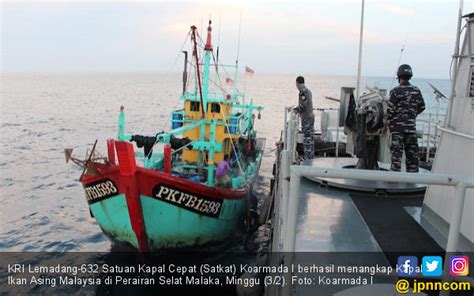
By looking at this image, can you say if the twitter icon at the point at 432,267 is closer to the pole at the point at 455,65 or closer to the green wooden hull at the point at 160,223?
the pole at the point at 455,65

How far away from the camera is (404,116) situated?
6504mm

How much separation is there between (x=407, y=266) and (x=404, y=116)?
3.90m

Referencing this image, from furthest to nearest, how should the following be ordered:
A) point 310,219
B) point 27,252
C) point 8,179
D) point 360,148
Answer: point 8,179 → point 27,252 → point 360,148 → point 310,219

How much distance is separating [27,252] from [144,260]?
4694 mm

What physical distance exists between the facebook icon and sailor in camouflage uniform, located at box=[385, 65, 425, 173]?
12.5ft

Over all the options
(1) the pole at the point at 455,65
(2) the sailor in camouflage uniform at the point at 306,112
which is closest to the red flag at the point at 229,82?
(2) the sailor in camouflage uniform at the point at 306,112

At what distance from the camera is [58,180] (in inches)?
832

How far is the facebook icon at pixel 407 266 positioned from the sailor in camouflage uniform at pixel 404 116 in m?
3.81

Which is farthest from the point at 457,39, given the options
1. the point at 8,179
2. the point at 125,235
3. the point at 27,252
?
the point at 8,179

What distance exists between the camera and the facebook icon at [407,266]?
3.10 m

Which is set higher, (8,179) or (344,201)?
(344,201)

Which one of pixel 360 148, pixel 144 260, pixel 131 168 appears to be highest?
pixel 360 148

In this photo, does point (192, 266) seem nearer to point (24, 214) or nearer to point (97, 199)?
point (97, 199)

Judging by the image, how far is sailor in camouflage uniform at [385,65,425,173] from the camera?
635cm
